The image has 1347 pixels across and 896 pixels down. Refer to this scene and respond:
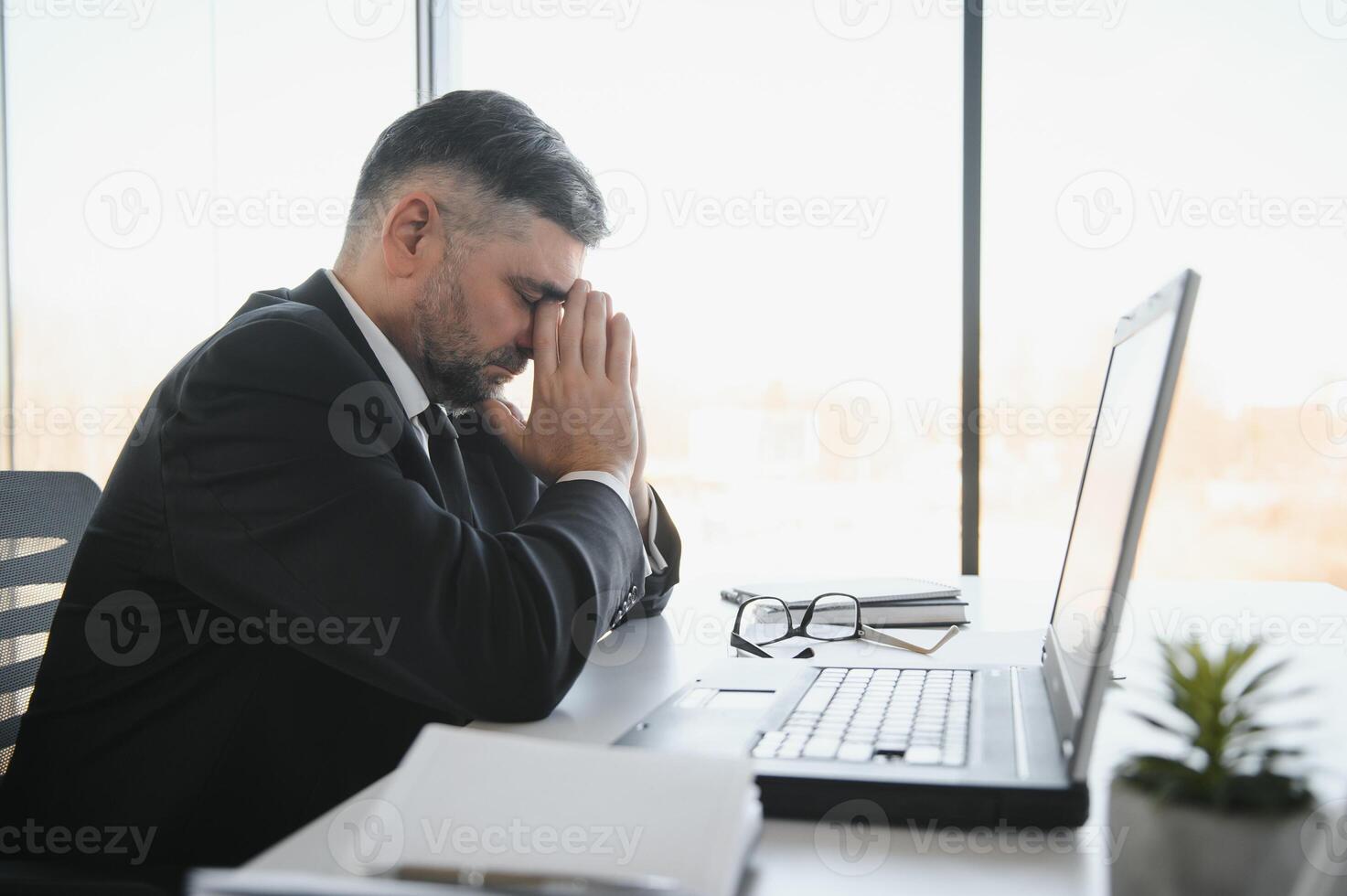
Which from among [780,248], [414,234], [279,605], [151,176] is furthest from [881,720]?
[151,176]

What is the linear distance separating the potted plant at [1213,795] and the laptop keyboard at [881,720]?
22cm

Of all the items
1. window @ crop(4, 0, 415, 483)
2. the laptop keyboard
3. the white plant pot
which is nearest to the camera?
the white plant pot

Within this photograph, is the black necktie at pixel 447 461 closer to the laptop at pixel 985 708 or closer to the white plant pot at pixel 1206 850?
the laptop at pixel 985 708

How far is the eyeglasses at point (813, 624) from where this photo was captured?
1263mm

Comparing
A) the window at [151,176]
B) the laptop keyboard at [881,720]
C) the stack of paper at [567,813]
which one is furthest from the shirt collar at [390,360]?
the window at [151,176]

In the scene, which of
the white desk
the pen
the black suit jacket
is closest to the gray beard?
the black suit jacket

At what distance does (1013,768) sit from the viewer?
2.12 feet

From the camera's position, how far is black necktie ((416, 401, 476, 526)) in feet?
4.17

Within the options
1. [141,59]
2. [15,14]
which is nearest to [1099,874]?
[141,59]

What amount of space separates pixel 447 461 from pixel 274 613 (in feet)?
1.34

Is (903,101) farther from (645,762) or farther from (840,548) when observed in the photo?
(645,762)

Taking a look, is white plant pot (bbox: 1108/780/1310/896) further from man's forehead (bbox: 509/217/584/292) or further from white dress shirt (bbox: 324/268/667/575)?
man's forehead (bbox: 509/217/584/292)

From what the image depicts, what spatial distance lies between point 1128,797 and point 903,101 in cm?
239

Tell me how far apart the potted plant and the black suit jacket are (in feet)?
1.73
